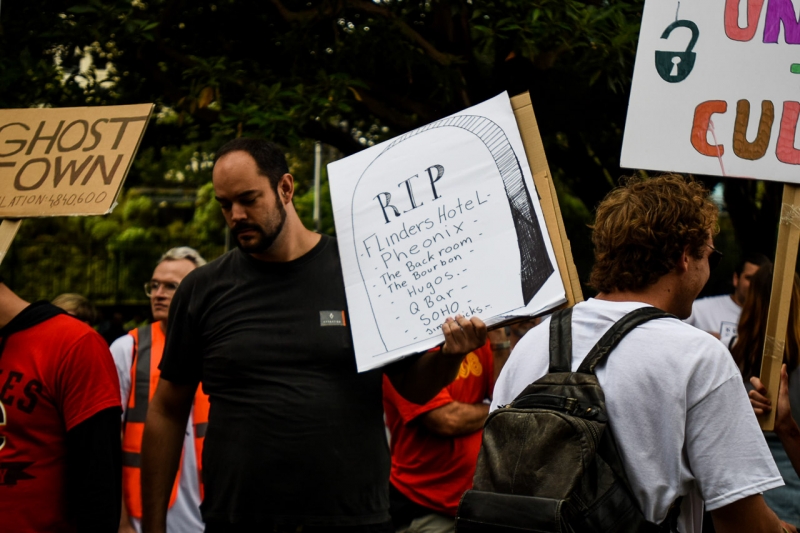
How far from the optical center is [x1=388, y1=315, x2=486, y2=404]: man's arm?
2.65 meters

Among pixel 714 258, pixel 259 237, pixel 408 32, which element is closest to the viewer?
pixel 714 258

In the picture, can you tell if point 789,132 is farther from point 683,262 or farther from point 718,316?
point 718,316

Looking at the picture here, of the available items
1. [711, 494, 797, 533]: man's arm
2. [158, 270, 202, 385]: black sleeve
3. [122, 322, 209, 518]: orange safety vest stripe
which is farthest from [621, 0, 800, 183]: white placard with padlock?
[122, 322, 209, 518]: orange safety vest stripe

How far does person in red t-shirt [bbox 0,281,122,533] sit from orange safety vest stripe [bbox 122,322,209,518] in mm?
1230

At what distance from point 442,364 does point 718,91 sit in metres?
1.20

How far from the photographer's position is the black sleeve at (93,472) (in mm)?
2891

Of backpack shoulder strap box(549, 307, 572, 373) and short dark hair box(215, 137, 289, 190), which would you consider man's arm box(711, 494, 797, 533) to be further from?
short dark hair box(215, 137, 289, 190)

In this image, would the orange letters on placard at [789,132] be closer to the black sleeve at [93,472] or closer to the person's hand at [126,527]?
the black sleeve at [93,472]

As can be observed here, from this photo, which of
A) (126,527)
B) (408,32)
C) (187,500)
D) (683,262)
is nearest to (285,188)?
(683,262)

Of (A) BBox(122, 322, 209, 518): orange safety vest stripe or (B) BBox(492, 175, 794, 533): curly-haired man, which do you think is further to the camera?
(A) BBox(122, 322, 209, 518): orange safety vest stripe

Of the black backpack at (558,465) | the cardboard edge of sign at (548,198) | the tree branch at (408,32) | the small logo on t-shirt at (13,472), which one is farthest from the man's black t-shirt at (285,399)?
the tree branch at (408,32)

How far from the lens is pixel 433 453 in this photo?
13.8 feet

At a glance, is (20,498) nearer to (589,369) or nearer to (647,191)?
(589,369)

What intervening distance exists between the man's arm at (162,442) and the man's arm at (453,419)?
4.11ft
